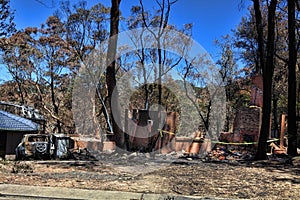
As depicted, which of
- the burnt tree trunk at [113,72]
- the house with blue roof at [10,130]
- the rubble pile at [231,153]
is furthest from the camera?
the house with blue roof at [10,130]

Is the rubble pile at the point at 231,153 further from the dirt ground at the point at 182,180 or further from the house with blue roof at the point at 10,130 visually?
the house with blue roof at the point at 10,130

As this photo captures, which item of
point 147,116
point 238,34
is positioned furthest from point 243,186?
point 238,34

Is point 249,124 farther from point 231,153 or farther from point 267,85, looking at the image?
point 267,85

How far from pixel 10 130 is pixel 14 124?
471 millimetres

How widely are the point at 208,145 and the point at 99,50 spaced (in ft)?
41.4

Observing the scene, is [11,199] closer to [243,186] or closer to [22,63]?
[243,186]

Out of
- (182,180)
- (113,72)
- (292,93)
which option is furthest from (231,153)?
(182,180)

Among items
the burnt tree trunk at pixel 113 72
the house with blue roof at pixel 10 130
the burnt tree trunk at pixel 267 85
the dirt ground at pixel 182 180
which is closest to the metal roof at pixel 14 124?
the house with blue roof at pixel 10 130

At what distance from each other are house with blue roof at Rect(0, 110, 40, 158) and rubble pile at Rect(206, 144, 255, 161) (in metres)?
11.7

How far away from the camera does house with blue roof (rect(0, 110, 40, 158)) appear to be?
19172 mm

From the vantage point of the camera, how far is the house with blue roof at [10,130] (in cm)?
1917

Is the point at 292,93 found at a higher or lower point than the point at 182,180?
higher

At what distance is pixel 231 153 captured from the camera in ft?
44.3

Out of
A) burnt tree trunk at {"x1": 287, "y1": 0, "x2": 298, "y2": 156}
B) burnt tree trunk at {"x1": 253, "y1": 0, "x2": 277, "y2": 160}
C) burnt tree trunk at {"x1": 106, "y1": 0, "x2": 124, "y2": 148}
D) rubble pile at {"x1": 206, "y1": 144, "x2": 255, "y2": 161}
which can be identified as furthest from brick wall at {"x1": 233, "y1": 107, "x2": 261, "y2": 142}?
burnt tree trunk at {"x1": 106, "y1": 0, "x2": 124, "y2": 148}
